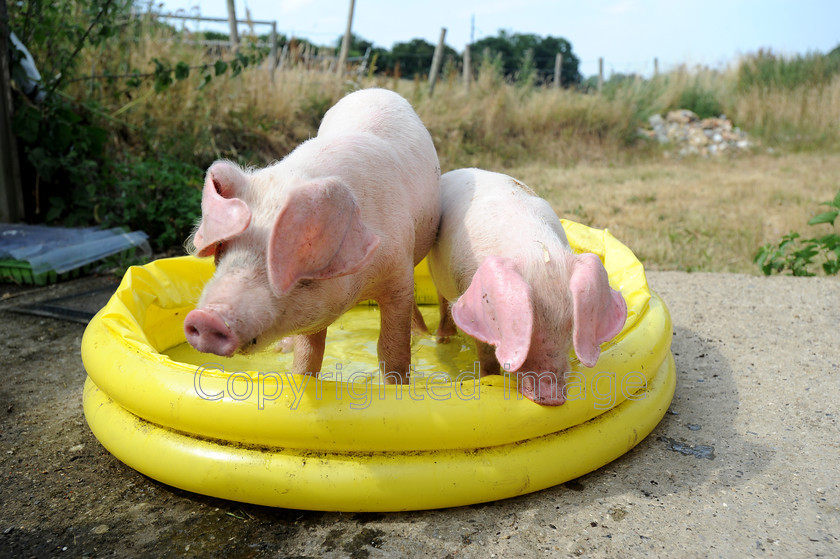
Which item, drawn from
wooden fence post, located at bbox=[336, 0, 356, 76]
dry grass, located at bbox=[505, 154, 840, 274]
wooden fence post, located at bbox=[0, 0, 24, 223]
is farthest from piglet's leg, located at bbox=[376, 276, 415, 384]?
wooden fence post, located at bbox=[336, 0, 356, 76]

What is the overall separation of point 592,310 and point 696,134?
12.9 meters

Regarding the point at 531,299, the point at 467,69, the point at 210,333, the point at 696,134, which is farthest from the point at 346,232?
the point at 696,134

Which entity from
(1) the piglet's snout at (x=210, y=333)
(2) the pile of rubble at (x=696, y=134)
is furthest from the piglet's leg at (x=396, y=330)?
(2) the pile of rubble at (x=696, y=134)

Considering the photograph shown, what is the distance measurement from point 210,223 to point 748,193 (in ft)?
26.9

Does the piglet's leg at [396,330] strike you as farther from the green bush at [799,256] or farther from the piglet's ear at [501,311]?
the green bush at [799,256]

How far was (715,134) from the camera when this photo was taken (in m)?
13.6

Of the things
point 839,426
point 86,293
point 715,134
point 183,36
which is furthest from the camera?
point 715,134

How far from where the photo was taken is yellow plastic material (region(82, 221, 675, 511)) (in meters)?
2.19

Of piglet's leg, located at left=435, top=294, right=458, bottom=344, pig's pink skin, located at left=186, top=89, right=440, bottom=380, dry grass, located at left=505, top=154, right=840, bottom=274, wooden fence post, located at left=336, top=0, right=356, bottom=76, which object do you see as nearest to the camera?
pig's pink skin, located at left=186, top=89, right=440, bottom=380

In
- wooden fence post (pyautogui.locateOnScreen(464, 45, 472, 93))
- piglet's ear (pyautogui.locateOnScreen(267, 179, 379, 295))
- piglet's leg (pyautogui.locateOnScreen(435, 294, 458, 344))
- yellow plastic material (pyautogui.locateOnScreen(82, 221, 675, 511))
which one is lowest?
piglet's leg (pyautogui.locateOnScreen(435, 294, 458, 344))

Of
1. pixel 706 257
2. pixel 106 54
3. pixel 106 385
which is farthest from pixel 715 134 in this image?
pixel 106 385

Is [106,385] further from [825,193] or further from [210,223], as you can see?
[825,193]

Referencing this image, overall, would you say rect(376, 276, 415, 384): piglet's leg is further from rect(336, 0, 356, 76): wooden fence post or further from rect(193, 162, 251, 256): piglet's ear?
rect(336, 0, 356, 76): wooden fence post

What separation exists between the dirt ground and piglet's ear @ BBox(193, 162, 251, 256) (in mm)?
941
